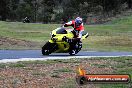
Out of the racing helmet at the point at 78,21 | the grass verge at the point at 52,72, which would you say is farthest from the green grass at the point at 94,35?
the grass verge at the point at 52,72

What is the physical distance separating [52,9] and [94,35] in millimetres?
40808

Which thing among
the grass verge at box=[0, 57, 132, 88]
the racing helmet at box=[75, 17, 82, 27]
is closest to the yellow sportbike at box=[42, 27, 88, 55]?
the racing helmet at box=[75, 17, 82, 27]

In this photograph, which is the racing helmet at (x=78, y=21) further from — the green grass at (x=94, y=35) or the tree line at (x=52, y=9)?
the tree line at (x=52, y=9)

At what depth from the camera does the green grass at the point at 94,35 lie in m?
34.4

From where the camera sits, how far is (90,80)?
28.5ft

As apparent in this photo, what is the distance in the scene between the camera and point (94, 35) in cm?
4419

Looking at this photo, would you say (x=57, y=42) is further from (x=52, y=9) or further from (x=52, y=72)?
(x=52, y=9)

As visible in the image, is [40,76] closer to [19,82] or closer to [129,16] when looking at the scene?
[19,82]

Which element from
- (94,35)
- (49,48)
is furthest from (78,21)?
(94,35)

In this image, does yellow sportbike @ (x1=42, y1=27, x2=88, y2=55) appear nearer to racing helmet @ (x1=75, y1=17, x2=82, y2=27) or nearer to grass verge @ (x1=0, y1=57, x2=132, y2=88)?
racing helmet @ (x1=75, y1=17, x2=82, y2=27)

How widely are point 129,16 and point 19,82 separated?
193ft

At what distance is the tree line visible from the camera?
75812mm

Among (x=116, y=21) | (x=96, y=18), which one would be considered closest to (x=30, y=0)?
(x=96, y=18)

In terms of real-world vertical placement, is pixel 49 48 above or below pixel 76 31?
below
